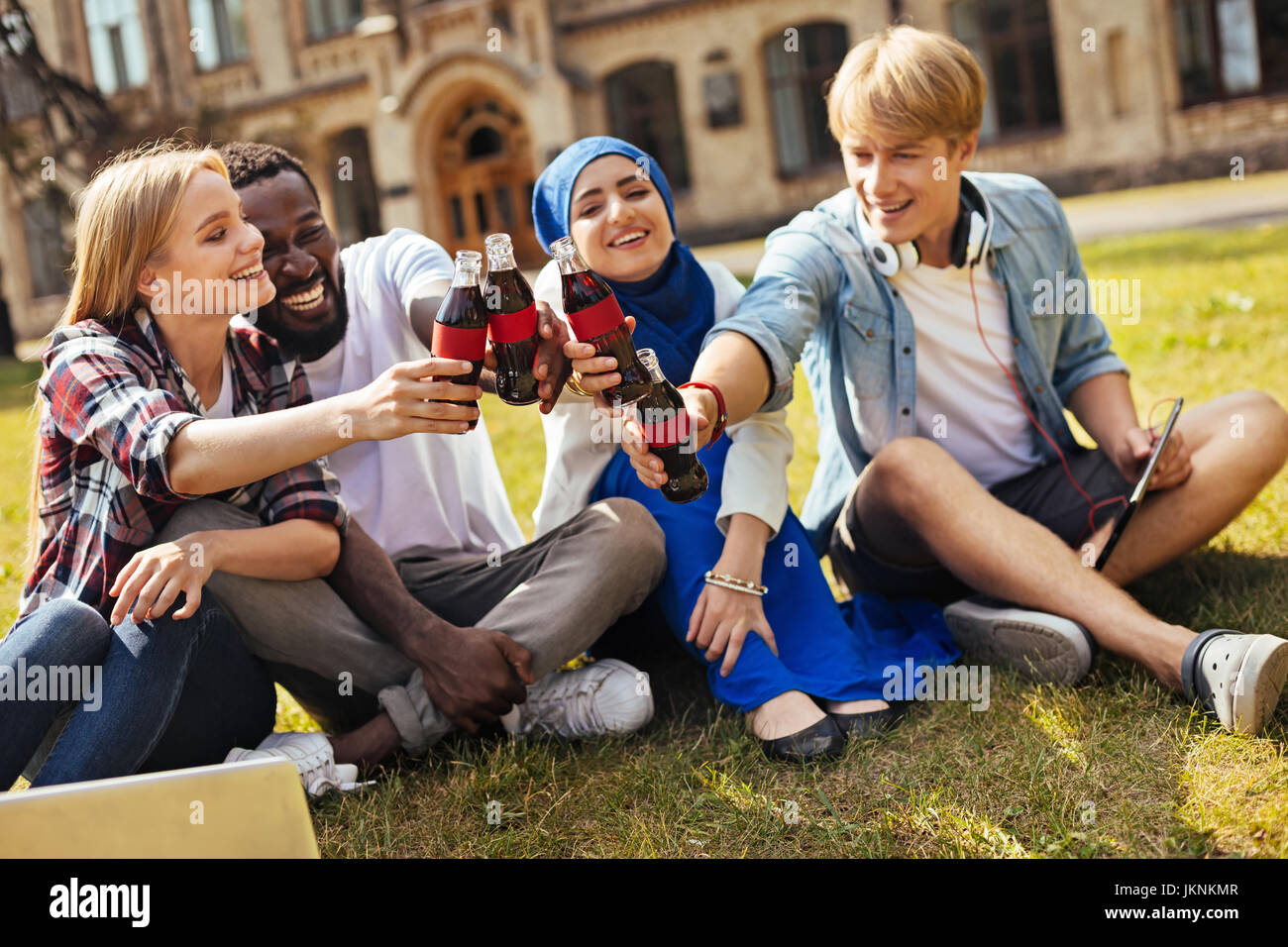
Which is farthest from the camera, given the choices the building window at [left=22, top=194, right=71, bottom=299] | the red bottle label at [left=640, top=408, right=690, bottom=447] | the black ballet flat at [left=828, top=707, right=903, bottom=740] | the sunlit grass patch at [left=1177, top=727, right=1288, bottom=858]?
the building window at [left=22, top=194, right=71, bottom=299]

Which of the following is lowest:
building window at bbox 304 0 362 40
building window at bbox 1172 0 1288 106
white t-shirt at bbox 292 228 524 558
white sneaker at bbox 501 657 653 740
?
white sneaker at bbox 501 657 653 740

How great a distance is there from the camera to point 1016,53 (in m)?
20.4

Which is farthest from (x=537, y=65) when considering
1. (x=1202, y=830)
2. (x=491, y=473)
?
(x=1202, y=830)

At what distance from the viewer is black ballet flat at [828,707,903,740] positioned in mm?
2855

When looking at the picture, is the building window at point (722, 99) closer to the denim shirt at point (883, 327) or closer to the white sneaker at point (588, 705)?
the denim shirt at point (883, 327)

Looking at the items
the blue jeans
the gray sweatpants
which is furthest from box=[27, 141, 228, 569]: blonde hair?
the gray sweatpants

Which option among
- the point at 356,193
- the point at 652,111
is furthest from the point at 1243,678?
the point at 356,193

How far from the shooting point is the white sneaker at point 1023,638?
2.83 metres

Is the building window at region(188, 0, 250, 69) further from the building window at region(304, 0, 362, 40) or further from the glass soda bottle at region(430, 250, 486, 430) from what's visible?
the glass soda bottle at region(430, 250, 486, 430)

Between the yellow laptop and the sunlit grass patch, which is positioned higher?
the yellow laptop

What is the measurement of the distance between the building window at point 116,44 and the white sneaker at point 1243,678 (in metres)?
27.8

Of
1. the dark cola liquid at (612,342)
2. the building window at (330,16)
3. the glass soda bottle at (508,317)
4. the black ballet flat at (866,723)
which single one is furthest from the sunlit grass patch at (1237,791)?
the building window at (330,16)

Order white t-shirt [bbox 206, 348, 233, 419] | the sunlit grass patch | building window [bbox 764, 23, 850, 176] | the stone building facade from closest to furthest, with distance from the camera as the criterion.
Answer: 1. the sunlit grass patch
2. white t-shirt [bbox 206, 348, 233, 419]
3. the stone building facade
4. building window [bbox 764, 23, 850, 176]

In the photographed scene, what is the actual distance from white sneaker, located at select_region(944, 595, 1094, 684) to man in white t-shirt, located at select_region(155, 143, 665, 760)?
2.67 ft
